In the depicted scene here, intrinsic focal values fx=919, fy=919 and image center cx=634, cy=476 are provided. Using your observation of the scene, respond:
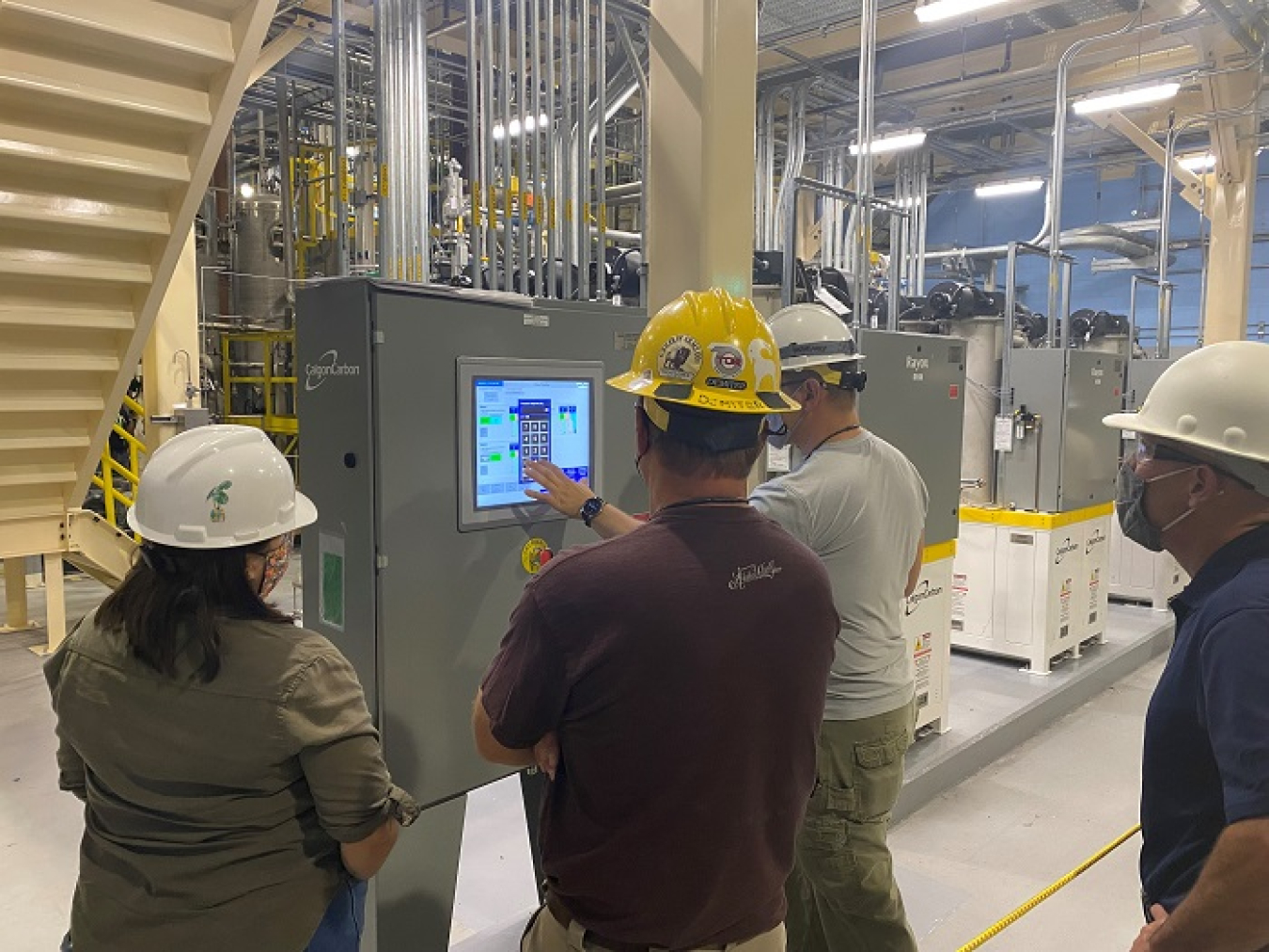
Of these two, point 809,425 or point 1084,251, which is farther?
point 1084,251

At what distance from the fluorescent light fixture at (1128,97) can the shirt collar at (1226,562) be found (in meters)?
5.52

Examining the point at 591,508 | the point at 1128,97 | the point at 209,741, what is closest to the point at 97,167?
the point at 591,508

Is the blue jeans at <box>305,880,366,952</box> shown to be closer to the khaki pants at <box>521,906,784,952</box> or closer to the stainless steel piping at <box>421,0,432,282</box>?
the khaki pants at <box>521,906,784,952</box>

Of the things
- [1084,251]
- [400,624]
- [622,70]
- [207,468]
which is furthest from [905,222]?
[207,468]

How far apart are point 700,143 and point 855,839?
6.01ft

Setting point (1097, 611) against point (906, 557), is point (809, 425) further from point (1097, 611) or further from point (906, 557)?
point (1097, 611)

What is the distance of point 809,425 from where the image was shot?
2.12m

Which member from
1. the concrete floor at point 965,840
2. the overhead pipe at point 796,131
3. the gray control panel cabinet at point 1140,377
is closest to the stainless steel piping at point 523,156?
the concrete floor at point 965,840

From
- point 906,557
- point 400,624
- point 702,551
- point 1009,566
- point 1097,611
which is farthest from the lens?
point 1097,611

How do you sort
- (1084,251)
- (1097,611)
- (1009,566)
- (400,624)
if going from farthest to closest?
(1084,251), (1097,611), (1009,566), (400,624)

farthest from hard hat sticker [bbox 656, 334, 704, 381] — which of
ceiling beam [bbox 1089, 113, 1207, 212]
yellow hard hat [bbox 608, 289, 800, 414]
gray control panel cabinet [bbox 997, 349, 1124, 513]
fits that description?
ceiling beam [bbox 1089, 113, 1207, 212]

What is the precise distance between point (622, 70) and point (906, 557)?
2270 mm

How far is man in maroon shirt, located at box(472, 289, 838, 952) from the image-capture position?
1154mm

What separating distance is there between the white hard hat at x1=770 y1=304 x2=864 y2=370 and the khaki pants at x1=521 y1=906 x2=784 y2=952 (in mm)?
1238
